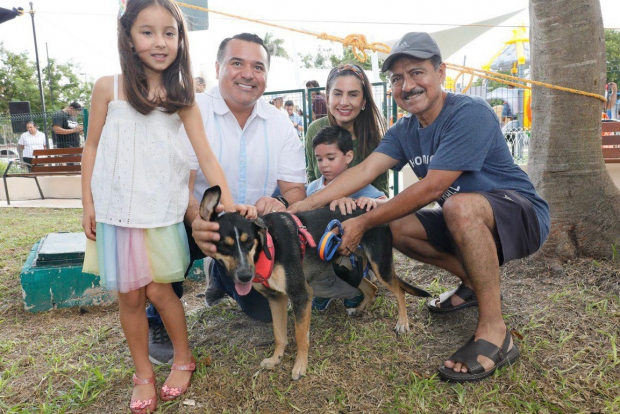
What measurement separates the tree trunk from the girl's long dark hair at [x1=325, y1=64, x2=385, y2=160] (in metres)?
1.52

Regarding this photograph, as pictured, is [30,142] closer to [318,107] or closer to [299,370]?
[318,107]

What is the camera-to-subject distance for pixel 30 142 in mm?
13742

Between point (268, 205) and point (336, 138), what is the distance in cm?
89

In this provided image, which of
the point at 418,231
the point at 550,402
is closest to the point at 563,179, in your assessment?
the point at 418,231

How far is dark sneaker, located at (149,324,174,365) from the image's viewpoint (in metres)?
3.05

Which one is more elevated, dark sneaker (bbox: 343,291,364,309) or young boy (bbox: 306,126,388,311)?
young boy (bbox: 306,126,388,311)

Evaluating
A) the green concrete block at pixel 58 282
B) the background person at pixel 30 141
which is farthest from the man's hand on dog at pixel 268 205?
the background person at pixel 30 141

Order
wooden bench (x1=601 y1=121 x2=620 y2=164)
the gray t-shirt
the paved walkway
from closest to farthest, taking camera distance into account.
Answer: the gray t-shirt < wooden bench (x1=601 y1=121 x2=620 y2=164) < the paved walkway

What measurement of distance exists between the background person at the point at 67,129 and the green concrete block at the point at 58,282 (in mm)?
8903

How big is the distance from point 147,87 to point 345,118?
194 cm

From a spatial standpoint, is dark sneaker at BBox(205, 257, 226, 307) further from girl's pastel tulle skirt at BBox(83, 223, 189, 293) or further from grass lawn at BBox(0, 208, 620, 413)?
girl's pastel tulle skirt at BBox(83, 223, 189, 293)

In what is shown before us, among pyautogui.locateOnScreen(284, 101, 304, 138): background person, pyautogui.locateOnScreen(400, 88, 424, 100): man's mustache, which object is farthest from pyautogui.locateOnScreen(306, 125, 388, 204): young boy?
pyautogui.locateOnScreen(284, 101, 304, 138): background person

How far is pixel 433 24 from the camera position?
13.4m

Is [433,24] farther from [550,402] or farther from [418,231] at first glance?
[550,402]
